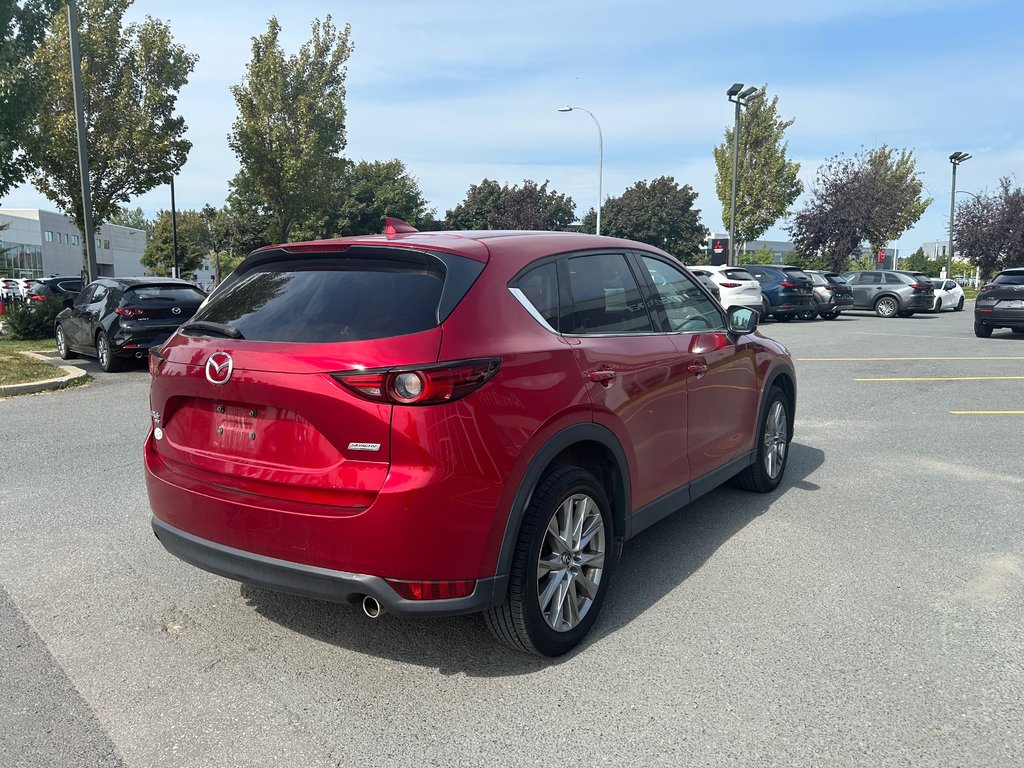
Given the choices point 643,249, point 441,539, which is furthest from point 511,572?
point 643,249

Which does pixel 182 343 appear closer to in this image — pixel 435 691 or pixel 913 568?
pixel 435 691

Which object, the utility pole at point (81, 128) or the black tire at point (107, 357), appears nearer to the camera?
the black tire at point (107, 357)

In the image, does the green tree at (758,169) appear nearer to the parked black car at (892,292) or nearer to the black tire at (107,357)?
the parked black car at (892,292)

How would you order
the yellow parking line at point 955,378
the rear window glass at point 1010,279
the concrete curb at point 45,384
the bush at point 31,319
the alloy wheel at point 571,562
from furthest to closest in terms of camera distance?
1. the rear window glass at point 1010,279
2. the bush at point 31,319
3. the yellow parking line at point 955,378
4. the concrete curb at point 45,384
5. the alloy wheel at point 571,562

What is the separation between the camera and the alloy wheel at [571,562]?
3229 mm

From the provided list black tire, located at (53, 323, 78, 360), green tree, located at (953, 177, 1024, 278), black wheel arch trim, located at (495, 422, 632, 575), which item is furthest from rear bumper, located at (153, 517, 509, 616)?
green tree, located at (953, 177, 1024, 278)

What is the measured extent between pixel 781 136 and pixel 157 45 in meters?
31.3

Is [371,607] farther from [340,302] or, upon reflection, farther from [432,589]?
[340,302]

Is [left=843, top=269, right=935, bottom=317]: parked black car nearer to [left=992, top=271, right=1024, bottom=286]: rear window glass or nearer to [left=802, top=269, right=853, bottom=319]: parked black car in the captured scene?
[left=802, top=269, right=853, bottom=319]: parked black car

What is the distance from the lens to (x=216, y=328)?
3346mm

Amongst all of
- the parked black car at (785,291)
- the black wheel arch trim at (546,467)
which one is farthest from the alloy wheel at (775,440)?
the parked black car at (785,291)

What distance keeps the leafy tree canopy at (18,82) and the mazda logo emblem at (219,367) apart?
12647 mm

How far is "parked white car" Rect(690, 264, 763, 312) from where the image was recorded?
69.5 ft

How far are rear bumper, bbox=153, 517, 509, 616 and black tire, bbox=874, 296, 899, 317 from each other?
2882 cm
